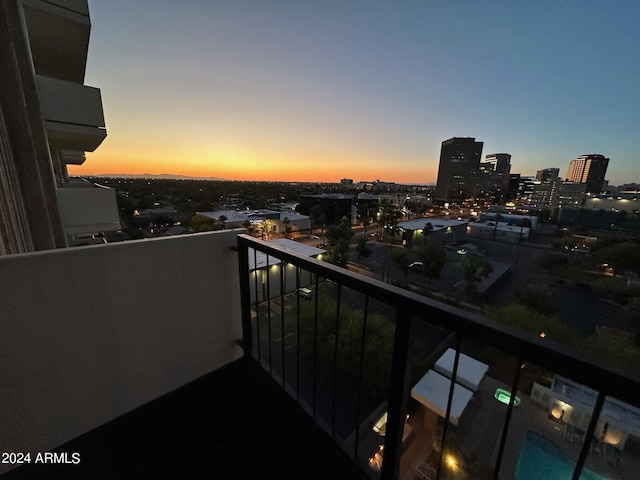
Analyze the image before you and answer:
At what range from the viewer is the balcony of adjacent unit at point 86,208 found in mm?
4195

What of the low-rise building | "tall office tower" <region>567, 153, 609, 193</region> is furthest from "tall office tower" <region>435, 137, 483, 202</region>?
the low-rise building

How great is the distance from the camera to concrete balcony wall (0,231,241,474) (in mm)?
1251

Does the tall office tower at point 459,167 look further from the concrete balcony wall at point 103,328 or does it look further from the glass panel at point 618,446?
the concrete balcony wall at point 103,328

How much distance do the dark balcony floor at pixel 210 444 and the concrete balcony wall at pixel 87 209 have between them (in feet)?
13.8

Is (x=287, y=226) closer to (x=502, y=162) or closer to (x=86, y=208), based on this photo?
(x=86, y=208)

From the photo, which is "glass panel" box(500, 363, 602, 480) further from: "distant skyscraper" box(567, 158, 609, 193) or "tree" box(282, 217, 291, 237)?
"distant skyscraper" box(567, 158, 609, 193)

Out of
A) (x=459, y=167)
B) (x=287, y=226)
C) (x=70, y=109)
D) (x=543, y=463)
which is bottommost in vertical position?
(x=543, y=463)

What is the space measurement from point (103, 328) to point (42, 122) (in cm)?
398

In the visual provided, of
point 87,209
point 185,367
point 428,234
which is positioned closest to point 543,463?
point 185,367

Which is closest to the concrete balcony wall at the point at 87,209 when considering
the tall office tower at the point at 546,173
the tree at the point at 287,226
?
the tree at the point at 287,226

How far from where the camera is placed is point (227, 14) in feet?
17.3

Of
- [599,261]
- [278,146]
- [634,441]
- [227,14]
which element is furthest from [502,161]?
[227,14]

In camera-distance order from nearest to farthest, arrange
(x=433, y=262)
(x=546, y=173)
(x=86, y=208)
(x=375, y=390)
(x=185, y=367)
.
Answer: (x=185, y=367) < (x=86, y=208) < (x=375, y=390) < (x=433, y=262) < (x=546, y=173)

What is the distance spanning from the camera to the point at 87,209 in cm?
451
